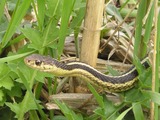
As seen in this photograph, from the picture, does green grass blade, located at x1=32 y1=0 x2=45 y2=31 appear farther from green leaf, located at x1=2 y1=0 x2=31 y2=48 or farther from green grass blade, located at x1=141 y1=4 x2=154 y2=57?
green grass blade, located at x1=141 y1=4 x2=154 y2=57

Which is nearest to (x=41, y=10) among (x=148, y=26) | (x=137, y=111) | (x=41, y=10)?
(x=41, y=10)

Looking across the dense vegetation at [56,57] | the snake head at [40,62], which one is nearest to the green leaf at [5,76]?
the dense vegetation at [56,57]

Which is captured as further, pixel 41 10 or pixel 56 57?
pixel 56 57

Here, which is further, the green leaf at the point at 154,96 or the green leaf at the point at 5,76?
the green leaf at the point at 5,76

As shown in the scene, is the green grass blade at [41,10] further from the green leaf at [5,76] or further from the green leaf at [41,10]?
the green leaf at [5,76]

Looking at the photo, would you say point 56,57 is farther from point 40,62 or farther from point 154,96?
point 154,96

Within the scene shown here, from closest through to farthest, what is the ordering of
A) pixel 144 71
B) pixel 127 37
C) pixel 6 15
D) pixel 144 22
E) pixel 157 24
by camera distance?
pixel 157 24 < pixel 144 71 < pixel 144 22 < pixel 6 15 < pixel 127 37

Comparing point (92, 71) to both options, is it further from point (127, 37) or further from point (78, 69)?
point (127, 37)

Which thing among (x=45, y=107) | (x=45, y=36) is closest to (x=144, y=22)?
(x=45, y=36)

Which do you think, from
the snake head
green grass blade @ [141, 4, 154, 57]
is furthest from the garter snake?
green grass blade @ [141, 4, 154, 57]
